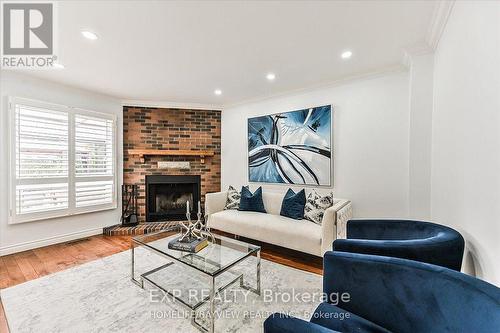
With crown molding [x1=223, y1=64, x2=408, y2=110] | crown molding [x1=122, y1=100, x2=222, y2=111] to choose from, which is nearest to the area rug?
crown molding [x1=223, y1=64, x2=408, y2=110]

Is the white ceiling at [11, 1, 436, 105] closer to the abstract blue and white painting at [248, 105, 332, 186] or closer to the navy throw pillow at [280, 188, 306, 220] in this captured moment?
the abstract blue and white painting at [248, 105, 332, 186]

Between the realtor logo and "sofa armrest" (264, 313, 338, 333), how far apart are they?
2.69 metres

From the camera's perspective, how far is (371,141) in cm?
304

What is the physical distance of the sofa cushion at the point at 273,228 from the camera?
2648mm

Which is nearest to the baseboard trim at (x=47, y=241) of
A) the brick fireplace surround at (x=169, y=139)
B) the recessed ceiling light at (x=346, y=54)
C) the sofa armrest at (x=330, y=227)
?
the brick fireplace surround at (x=169, y=139)

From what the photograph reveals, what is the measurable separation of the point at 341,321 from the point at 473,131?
1.39 m

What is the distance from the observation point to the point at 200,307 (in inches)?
72.8

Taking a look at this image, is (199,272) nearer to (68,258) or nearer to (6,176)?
(68,258)

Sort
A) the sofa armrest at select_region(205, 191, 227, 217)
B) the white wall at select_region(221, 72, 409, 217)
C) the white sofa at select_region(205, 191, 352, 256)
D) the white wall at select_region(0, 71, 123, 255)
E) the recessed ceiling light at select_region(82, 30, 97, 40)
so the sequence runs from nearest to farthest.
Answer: the recessed ceiling light at select_region(82, 30, 97, 40), the white sofa at select_region(205, 191, 352, 256), the white wall at select_region(221, 72, 409, 217), the white wall at select_region(0, 71, 123, 255), the sofa armrest at select_region(205, 191, 227, 217)

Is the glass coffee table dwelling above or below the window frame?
below

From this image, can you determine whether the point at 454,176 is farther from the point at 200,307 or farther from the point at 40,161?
the point at 40,161

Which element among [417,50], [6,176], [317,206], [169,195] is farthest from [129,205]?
[417,50]

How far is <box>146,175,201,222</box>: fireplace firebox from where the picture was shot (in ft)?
14.2

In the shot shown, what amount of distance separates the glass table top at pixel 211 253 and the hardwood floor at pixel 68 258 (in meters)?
0.86
